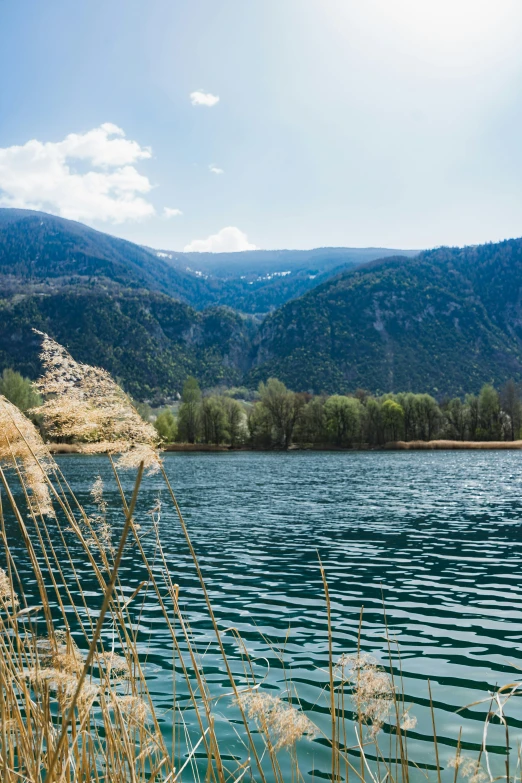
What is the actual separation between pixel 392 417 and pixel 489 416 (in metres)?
16.0

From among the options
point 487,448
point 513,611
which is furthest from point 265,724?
point 487,448

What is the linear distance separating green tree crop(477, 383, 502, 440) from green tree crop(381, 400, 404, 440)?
42.7ft

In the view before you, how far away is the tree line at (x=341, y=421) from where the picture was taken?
95312 millimetres

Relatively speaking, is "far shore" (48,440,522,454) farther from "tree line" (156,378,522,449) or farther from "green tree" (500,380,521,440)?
"green tree" (500,380,521,440)

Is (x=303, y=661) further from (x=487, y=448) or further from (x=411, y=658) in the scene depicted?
(x=487, y=448)

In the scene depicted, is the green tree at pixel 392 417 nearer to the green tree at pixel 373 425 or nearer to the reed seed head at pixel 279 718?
the green tree at pixel 373 425

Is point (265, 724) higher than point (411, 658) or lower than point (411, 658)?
higher

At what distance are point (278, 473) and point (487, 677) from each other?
41.0 metres

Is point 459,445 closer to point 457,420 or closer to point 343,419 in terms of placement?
point 457,420

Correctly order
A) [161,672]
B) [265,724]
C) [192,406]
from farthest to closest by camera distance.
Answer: [192,406] → [161,672] → [265,724]

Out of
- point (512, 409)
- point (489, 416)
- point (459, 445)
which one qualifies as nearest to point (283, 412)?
point (459, 445)

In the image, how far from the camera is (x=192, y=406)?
100812 millimetres

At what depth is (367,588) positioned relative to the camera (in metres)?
13.2

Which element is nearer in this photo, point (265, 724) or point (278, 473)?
point (265, 724)
